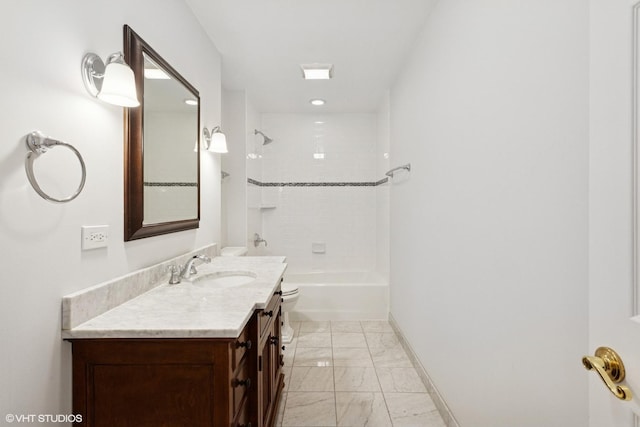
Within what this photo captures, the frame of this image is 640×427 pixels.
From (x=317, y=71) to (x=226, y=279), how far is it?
183 cm

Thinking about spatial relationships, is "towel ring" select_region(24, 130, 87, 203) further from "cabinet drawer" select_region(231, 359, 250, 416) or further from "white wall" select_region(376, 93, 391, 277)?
"white wall" select_region(376, 93, 391, 277)

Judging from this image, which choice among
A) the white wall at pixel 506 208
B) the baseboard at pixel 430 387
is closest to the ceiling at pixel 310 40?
the white wall at pixel 506 208

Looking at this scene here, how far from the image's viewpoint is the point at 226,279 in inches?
76.0

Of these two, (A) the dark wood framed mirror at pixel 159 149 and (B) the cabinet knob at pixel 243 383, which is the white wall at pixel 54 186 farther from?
(B) the cabinet knob at pixel 243 383

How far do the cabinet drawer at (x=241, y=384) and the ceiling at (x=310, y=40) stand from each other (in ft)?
6.29

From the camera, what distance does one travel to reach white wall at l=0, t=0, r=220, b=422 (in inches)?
34.6

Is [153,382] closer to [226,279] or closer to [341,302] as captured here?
[226,279]

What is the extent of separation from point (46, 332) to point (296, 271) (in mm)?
3300

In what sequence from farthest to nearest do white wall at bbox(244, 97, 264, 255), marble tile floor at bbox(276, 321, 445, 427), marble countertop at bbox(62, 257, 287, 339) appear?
white wall at bbox(244, 97, 264, 255) < marble tile floor at bbox(276, 321, 445, 427) < marble countertop at bbox(62, 257, 287, 339)

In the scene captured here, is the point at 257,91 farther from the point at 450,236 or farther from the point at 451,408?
the point at 451,408

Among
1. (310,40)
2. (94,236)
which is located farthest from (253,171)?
(94,236)

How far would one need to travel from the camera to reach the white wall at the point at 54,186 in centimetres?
88

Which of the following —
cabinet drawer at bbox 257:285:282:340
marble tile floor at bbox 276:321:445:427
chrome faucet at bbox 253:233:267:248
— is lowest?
marble tile floor at bbox 276:321:445:427

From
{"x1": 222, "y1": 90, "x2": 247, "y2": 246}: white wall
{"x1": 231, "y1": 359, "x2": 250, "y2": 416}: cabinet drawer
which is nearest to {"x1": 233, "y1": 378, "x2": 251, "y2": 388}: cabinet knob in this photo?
{"x1": 231, "y1": 359, "x2": 250, "y2": 416}: cabinet drawer
